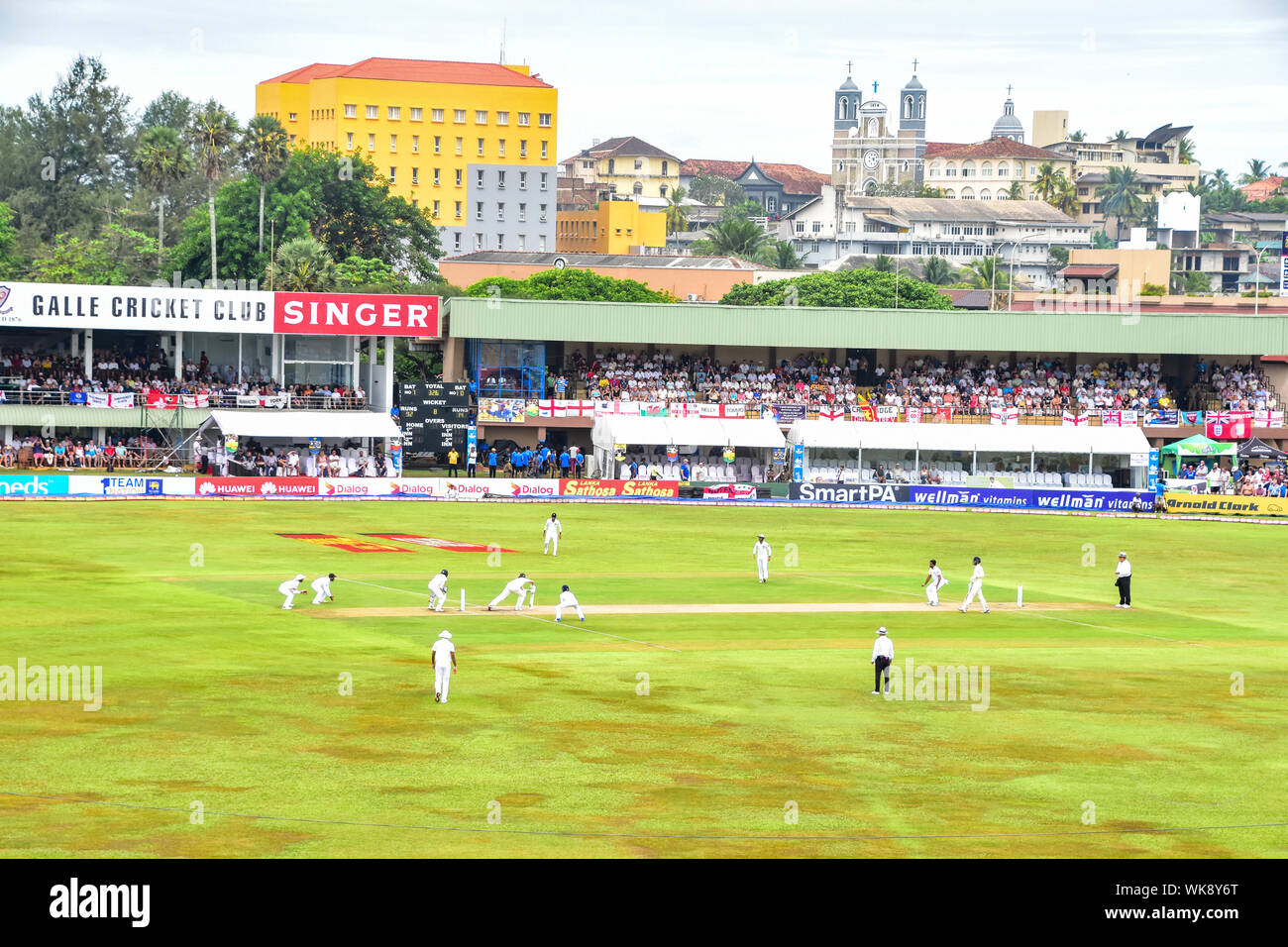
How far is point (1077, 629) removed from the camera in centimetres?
3872

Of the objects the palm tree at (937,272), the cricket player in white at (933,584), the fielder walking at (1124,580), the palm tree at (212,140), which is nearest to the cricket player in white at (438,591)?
the cricket player in white at (933,584)

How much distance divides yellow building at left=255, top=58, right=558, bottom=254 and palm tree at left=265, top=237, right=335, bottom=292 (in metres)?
86.5

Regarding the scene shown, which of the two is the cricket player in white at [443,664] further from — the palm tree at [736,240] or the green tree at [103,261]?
the palm tree at [736,240]

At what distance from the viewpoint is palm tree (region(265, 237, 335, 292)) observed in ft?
327

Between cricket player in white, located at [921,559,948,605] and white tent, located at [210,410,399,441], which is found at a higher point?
white tent, located at [210,410,399,441]

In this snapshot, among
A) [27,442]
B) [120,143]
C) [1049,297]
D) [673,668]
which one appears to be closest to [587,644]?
[673,668]

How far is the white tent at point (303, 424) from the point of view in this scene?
238ft

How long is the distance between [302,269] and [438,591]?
67.7 meters

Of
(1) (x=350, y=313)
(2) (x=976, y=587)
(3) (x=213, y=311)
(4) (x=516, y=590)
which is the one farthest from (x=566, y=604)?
(3) (x=213, y=311)

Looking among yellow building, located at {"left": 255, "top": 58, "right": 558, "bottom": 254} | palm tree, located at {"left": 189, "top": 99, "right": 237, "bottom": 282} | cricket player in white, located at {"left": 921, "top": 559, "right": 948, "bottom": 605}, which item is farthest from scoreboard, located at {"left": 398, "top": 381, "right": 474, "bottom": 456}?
yellow building, located at {"left": 255, "top": 58, "right": 558, "bottom": 254}

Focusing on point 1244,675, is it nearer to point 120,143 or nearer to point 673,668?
point 673,668

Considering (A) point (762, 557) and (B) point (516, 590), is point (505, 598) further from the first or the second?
(A) point (762, 557)

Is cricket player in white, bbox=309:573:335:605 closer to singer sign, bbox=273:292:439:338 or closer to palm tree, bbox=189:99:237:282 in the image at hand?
singer sign, bbox=273:292:439:338

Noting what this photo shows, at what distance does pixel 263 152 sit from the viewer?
347 ft
